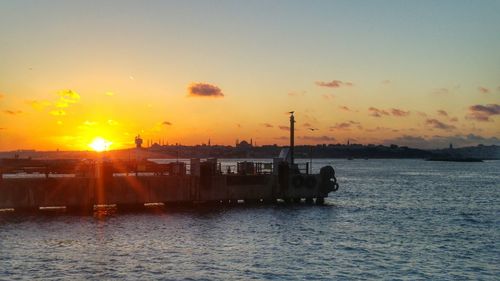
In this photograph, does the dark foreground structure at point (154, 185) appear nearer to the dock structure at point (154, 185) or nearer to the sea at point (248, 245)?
the dock structure at point (154, 185)

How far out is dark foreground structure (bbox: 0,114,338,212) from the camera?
50250 millimetres

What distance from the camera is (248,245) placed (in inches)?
1452

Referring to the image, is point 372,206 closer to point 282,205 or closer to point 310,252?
point 282,205

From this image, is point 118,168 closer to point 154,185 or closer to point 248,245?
point 154,185

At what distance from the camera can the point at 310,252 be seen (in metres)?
34.9

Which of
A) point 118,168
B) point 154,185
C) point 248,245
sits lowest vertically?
point 248,245

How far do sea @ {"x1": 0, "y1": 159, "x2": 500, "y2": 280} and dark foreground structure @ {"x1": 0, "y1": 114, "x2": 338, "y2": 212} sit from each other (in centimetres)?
153

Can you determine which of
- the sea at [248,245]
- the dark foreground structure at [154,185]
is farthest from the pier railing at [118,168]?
the sea at [248,245]

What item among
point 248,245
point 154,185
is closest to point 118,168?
point 154,185

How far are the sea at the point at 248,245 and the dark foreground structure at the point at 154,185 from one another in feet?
5.02

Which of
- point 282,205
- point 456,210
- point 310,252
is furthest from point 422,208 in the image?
point 310,252

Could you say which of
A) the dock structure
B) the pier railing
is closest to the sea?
the dock structure

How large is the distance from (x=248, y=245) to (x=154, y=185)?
1924 centimetres

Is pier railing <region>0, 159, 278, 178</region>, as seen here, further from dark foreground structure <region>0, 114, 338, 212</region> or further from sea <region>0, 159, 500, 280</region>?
sea <region>0, 159, 500, 280</region>
